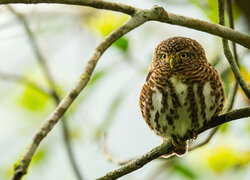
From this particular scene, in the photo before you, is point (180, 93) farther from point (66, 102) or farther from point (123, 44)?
point (66, 102)

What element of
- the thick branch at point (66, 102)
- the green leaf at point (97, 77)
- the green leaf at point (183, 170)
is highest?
the thick branch at point (66, 102)

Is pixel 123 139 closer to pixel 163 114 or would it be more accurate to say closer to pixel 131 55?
pixel 131 55

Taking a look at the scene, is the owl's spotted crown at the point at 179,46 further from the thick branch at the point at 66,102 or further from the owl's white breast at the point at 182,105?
the thick branch at the point at 66,102

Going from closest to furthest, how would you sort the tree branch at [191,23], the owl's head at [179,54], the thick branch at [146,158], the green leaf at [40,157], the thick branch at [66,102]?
the thick branch at [66,102] < the tree branch at [191,23] < the thick branch at [146,158] < the owl's head at [179,54] < the green leaf at [40,157]

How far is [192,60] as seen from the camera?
3898mm

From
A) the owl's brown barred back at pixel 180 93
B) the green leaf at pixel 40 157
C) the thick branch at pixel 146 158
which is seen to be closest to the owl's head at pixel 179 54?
the owl's brown barred back at pixel 180 93

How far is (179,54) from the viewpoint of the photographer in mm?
3877

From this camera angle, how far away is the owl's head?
3.81 m

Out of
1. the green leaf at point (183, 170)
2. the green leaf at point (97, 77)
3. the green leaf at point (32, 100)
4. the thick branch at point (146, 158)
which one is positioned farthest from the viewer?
the green leaf at point (32, 100)

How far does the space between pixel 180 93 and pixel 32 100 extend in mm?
2823

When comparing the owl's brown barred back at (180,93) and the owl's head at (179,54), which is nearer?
the owl's brown barred back at (180,93)

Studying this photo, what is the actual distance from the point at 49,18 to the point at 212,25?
3.82 m

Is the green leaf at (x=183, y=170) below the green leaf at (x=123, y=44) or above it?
below

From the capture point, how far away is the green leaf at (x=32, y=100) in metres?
5.96
